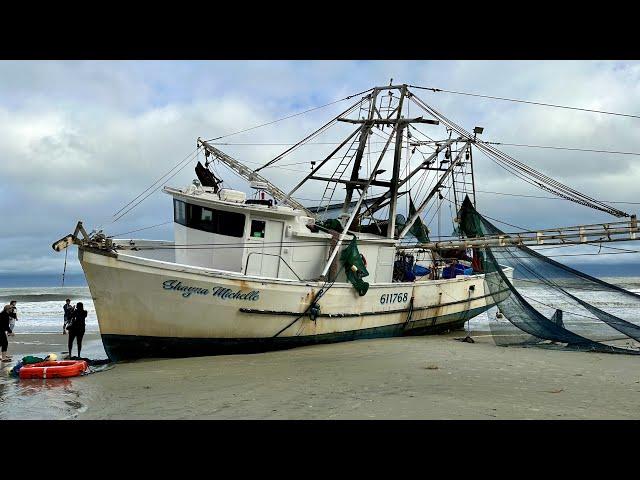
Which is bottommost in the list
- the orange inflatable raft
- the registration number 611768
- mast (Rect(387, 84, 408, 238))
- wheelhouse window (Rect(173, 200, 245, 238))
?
the orange inflatable raft

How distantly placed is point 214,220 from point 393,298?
619cm

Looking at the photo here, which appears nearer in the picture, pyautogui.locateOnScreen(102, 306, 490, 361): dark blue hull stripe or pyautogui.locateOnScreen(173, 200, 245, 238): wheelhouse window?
pyautogui.locateOnScreen(102, 306, 490, 361): dark blue hull stripe

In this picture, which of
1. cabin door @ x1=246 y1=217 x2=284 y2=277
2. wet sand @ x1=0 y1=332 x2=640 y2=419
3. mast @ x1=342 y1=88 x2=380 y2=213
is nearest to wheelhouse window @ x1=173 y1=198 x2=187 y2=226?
cabin door @ x1=246 y1=217 x2=284 y2=277

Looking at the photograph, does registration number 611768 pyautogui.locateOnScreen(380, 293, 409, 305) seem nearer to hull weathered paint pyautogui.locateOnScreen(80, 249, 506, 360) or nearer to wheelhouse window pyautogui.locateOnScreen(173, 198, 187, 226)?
hull weathered paint pyautogui.locateOnScreen(80, 249, 506, 360)

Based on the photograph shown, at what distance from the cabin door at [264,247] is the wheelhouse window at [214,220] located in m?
0.37

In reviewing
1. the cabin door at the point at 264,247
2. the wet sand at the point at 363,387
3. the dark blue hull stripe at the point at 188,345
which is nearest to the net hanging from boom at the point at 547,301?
the wet sand at the point at 363,387

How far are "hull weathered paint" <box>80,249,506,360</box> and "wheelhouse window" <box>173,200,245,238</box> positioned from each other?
1764 millimetres

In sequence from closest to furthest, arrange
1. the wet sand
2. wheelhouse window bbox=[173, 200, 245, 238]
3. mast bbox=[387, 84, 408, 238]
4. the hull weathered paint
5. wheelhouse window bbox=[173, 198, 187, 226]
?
the wet sand
the hull weathered paint
wheelhouse window bbox=[173, 200, 245, 238]
wheelhouse window bbox=[173, 198, 187, 226]
mast bbox=[387, 84, 408, 238]

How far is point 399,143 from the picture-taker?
56.4 ft

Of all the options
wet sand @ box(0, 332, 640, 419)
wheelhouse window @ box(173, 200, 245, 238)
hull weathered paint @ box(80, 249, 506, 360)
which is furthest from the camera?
wheelhouse window @ box(173, 200, 245, 238)

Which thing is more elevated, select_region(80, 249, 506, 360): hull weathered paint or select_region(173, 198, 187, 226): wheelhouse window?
select_region(173, 198, 187, 226): wheelhouse window

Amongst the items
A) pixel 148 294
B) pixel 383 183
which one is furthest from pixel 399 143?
pixel 148 294

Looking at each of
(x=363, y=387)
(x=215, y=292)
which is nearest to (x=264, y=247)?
(x=215, y=292)

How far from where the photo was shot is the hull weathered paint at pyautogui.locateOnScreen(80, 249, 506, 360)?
11.8 metres
